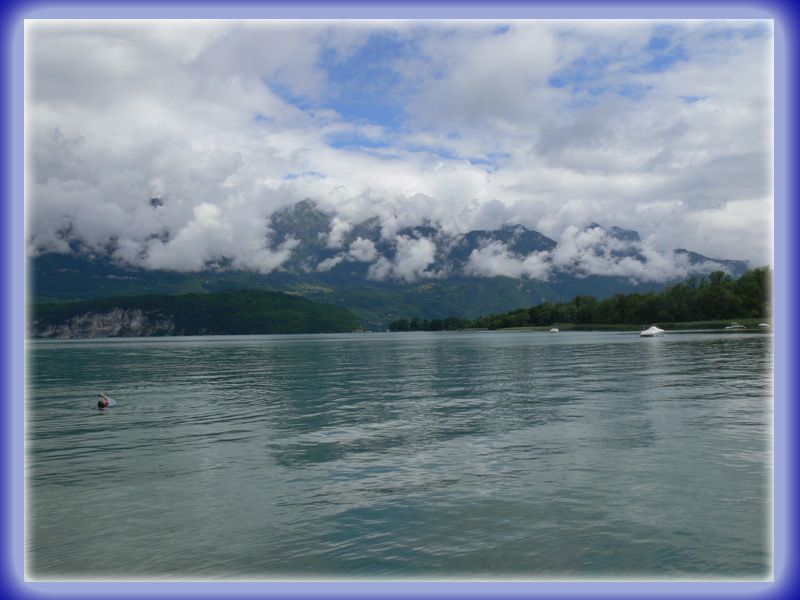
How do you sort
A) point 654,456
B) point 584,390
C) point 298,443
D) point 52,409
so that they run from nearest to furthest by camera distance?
1. point 654,456
2. point 298,443
3. point 52,409
4. point 584,390

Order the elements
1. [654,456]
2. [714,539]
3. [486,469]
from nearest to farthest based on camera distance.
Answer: [714,539] < [486,469] < [654,456]

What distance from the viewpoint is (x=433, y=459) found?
1363 inches

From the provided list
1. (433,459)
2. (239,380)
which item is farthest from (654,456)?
(239,380)

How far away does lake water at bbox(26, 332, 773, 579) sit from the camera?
67.3ft

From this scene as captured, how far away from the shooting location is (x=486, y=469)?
31.8 metres

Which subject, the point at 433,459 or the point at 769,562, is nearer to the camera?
the point at 769,562

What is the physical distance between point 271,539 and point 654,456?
871 inches

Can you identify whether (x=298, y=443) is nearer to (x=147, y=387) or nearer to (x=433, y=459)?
(x=433, y=459)

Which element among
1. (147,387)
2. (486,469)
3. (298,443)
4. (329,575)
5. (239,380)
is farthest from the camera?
(239,380)

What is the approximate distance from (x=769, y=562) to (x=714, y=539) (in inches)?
76.2

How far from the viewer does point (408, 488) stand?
2852 cm

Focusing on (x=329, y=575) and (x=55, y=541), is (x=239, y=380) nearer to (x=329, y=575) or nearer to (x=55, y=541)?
(x=55, y=541)

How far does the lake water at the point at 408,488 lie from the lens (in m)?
20.5

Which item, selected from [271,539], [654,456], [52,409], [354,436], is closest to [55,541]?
[271,539]
